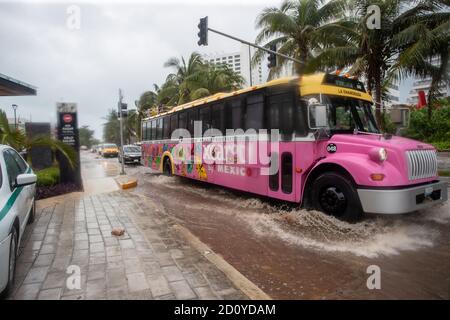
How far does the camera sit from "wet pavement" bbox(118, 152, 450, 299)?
3533 mm

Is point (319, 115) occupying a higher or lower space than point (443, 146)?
higher

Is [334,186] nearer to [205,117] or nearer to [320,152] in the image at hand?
[320,152]

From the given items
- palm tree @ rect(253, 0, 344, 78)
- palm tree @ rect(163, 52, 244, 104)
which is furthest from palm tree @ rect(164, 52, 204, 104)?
palm tree @ rect(253, 0, 344, 78)

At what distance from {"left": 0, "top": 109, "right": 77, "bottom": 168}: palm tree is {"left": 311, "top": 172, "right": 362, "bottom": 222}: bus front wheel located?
7736mm

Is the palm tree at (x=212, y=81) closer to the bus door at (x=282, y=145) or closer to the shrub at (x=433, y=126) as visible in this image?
the shrub at (x=433, y=126)

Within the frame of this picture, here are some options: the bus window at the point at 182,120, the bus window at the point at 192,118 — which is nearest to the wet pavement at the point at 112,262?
the bus window at the point at 192,118

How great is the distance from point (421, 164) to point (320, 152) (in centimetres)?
175

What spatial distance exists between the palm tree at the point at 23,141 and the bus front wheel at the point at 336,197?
7.74 m

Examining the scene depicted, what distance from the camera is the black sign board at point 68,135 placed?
403 inches

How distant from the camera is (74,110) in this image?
35.3ft

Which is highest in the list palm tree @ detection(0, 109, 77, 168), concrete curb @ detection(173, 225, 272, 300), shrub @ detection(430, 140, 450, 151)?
palm tree @ detection(0, 109, 77, 168)

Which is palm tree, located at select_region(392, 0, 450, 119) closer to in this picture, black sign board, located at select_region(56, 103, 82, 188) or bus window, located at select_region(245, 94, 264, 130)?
A: bus window, located at select_region(245, 94, 264, 130)

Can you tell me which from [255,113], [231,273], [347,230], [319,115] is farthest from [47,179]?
[347,230]

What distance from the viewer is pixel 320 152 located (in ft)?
19.8
